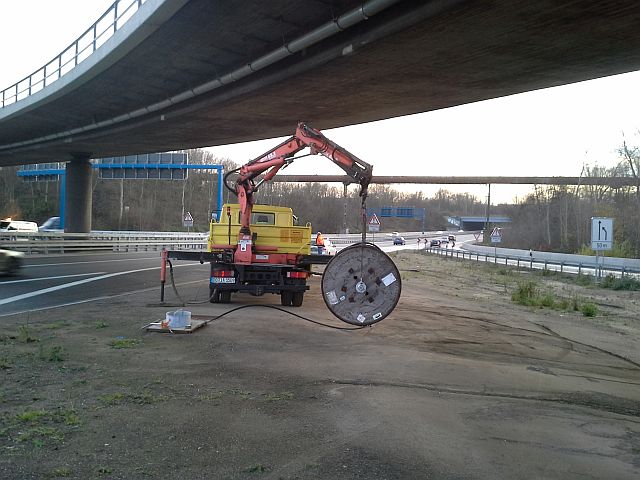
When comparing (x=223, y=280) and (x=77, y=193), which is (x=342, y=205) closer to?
(x=77, y=193)

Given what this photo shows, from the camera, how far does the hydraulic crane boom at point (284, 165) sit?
10.8m

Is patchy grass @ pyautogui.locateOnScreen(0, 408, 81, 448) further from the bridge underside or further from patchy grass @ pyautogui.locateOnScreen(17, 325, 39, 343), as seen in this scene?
the bridge underside

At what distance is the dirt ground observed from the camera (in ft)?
15.2

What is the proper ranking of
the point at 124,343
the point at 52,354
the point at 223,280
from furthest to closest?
the point at 223,280 → the point at 124,343 → the point at 52,354

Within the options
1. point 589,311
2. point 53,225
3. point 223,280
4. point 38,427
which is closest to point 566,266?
point 589,311

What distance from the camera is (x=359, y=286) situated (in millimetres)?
8828

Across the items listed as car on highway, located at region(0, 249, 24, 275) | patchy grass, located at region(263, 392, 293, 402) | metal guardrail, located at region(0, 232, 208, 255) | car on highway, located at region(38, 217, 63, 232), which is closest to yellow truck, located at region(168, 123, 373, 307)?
patchy grass, located at region(263, 392, 293, 402)

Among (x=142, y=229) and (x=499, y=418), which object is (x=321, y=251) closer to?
(x=499, y=418)

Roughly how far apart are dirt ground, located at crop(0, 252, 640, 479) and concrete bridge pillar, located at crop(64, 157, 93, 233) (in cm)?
3144

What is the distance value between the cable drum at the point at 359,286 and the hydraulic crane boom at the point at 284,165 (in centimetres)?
185

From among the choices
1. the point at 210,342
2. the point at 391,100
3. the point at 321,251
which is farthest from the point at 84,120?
the point at 210,342

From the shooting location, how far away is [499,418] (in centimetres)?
595

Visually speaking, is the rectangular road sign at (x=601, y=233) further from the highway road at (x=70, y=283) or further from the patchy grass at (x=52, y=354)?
the patchy grass at (x=52, y=354)

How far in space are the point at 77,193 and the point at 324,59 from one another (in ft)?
102
